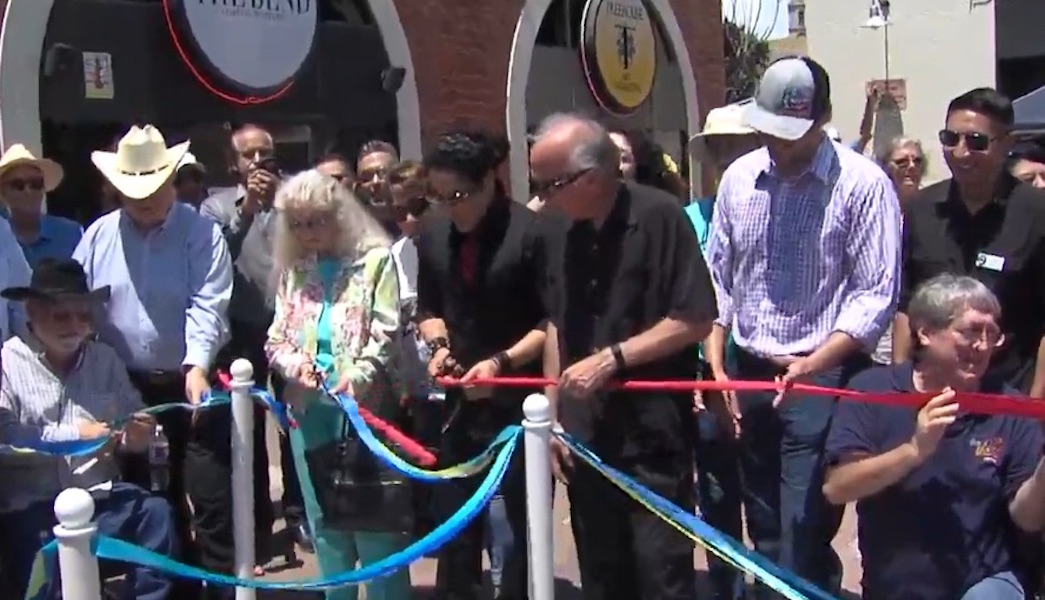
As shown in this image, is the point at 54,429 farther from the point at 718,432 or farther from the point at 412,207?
the point at 718,432

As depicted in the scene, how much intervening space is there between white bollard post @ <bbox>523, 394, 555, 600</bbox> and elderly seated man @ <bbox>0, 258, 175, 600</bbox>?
4.24 feet

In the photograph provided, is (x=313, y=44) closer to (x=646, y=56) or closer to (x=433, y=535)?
(x=646, y=56)

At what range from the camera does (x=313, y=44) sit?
9.95m

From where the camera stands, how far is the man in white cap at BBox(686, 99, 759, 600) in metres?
4.39

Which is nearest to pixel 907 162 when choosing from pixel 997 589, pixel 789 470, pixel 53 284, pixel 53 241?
pixel 789 470

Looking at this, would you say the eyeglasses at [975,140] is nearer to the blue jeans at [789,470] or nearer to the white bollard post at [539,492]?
the blue jeans at [789,470]

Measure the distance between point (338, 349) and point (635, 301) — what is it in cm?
110

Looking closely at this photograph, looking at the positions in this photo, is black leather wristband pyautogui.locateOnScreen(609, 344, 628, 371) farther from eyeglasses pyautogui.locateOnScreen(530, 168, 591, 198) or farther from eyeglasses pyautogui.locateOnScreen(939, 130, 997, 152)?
eyeglasses pyautogui.locateOnScreen(939, 130, 997, 152)

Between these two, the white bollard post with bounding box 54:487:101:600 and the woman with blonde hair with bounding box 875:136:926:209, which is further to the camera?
the woman with blonde hair with bounding box 875:136:926:209

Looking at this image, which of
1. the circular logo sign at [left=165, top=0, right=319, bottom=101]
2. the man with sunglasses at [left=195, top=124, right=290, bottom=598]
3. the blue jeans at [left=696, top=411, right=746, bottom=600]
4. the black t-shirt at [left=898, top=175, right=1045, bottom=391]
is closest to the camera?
the black t-shirt at [left=898, top=175, right=1045, bottom=391]

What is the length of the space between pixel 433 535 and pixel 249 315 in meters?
2.22

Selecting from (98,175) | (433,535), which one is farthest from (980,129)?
(98,175)

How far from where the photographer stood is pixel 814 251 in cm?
371

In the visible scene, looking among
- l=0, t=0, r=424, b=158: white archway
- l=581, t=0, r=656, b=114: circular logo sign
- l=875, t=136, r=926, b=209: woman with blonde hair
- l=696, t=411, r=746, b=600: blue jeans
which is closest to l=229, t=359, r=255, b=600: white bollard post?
l=696, t=411, r=746, b=600: blue jeans
